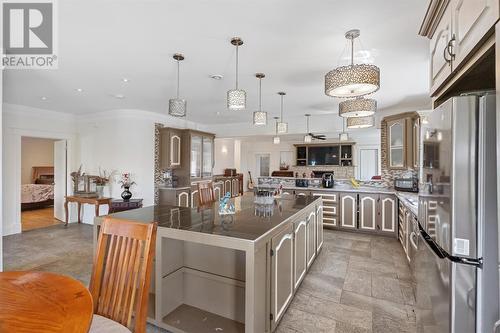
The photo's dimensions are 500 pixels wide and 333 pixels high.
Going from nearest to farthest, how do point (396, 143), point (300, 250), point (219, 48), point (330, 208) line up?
point (219, 48) → point (300, 250) → point (396, 143) → point (330, 208)

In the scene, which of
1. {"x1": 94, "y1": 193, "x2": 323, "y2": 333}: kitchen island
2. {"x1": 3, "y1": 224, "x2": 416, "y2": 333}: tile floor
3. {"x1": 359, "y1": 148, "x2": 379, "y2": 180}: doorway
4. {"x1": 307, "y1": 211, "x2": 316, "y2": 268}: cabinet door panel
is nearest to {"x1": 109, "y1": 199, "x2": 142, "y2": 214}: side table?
{"x1": 3, "y1": 224, "x2": 416, "y2": 333}: tile floor

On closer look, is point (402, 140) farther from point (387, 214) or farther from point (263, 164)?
point (263, 164)

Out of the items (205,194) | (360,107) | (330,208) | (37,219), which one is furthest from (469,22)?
(37,219)

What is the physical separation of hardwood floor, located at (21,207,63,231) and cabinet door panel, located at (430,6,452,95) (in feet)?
23.0

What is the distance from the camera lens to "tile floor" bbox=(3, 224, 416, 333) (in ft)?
7.11

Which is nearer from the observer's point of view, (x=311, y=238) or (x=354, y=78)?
(x=354, y=78)

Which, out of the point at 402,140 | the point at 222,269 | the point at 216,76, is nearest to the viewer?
the point at 222,269

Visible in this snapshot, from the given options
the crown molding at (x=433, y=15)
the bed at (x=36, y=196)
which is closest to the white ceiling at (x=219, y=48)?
the crown molding at (x=433, y=15)

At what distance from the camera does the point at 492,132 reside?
104 centimetres

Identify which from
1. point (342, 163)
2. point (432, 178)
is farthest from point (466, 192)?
point (342, 163)

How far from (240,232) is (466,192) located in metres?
1.27

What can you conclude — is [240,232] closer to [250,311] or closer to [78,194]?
[250,311]

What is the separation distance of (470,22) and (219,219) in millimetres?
1964

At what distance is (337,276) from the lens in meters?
3.02
